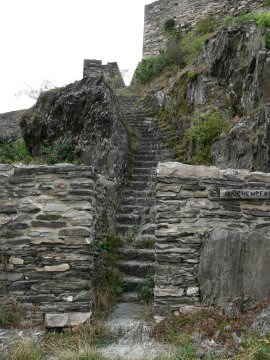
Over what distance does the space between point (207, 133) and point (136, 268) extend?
3707 mm

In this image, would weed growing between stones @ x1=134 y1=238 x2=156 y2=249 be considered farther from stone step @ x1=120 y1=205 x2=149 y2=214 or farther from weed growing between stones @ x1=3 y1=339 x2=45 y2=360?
weed growing between stones @ x1=3 y1=339 x2=45 y2=360

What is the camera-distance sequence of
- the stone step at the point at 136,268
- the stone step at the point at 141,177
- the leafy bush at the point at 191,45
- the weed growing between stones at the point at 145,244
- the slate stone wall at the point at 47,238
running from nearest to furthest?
the slate stone wall at the point at 47,238, the stone step at the point at 136,268, the weed growing between stones at the point at 145,244, the stone step at the point at 141,177, the leafy bush at the point at 191,45

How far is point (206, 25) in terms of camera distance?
60.8ft

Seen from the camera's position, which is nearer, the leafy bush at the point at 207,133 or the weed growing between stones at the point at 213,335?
the weed growing between stones at the point at 213,335

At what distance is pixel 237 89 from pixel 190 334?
6.57 metres

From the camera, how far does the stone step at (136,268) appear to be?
7.20 metres

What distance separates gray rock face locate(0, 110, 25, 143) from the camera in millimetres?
18188

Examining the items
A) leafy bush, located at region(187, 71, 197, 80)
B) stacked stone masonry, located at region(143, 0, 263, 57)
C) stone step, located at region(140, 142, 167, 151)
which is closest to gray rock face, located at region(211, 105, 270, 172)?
stone step, located at region(140, 142, 167, 151)

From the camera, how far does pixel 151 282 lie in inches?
267

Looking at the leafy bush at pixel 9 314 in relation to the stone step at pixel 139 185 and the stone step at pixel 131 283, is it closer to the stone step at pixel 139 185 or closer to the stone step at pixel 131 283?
the stone step at pixel 131 283

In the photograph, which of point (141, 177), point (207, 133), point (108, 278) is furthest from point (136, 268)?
point (207, 133)

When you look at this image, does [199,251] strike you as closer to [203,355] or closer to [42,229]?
[203,355]

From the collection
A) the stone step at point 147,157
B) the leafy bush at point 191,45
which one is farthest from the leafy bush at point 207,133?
the leafy bush at point 191,45

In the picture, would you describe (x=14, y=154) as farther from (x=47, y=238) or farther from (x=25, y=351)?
(x=25, y=351)
